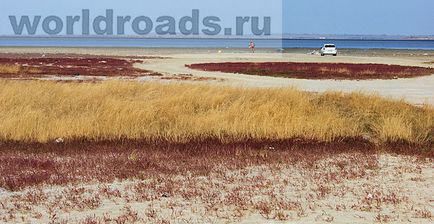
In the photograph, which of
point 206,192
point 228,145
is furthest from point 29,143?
point 206,192

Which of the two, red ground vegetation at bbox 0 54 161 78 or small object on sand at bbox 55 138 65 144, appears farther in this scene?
red ground vegetation at bbox 0 54 161 78

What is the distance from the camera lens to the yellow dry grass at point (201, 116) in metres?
14.2

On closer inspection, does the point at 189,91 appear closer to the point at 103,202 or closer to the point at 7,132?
the point at 7,132

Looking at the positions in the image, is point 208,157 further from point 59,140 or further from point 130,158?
point 59,140

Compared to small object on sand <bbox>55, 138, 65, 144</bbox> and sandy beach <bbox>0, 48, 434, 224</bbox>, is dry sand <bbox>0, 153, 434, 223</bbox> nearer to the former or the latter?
sandy beach <bbox>0, 48, 434, 224</bbox>

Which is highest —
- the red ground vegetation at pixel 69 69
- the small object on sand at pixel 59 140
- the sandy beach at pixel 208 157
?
the sandy beach at pixel 208 157

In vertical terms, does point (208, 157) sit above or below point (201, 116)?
below

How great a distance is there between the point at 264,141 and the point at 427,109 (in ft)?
19.1

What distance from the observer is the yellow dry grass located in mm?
14195

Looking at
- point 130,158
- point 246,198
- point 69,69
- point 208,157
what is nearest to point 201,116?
point 208,157

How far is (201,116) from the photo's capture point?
1537 cm

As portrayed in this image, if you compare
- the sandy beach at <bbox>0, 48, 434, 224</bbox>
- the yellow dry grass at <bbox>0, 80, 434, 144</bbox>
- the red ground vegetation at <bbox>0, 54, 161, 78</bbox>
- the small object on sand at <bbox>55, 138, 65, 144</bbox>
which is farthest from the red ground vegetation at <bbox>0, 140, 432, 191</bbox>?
the red ground vegetation at <bbox>0, 54, 161, 78</bbox>

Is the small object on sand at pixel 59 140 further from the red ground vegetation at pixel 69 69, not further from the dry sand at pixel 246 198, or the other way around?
the red ground vegetation at pixel 69 69

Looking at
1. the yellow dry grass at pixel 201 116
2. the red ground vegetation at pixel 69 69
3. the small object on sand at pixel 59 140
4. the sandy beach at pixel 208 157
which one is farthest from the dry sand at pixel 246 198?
the red ground vegetation at pixel 69 69
